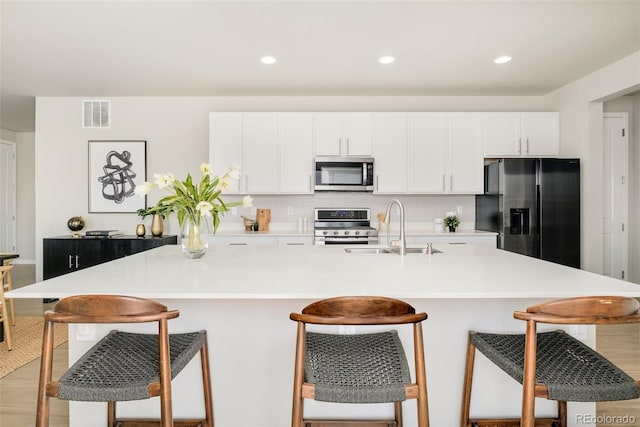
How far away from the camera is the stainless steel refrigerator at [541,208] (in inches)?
174

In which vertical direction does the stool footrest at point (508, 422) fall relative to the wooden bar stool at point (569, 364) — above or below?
below

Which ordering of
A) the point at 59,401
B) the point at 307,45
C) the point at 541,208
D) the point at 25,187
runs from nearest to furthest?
the point at 59,401, the point at 307,45, the point at 541,208, the point at 25,187

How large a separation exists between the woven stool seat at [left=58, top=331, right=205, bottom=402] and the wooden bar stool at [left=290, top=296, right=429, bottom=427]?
0.46 metres

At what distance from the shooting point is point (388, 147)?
482cm

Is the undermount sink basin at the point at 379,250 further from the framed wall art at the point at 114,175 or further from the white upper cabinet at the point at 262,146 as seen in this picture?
the framed wall art at the point at 114,175

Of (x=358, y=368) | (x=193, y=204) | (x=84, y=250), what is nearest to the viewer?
(x=358, y=368)

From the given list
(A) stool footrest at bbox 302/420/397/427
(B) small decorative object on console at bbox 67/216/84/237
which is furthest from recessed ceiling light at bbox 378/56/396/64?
(B) small decorative object on console at bbox 67/216/84/237

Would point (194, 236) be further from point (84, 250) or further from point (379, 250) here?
point (84, 250)

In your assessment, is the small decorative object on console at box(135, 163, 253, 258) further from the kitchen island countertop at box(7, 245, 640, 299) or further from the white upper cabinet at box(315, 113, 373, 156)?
the white upper cabinet at box(315, 113, 373, 156)

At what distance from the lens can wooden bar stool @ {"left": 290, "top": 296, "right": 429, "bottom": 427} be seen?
125cm

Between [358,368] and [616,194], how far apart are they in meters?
5.24

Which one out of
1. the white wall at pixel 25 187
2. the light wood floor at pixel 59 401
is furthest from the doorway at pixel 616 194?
the white wall at pixel 25 187

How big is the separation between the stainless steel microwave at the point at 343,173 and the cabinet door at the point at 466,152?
0.99m

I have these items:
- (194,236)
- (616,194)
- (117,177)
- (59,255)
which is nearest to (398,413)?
(194,236)
